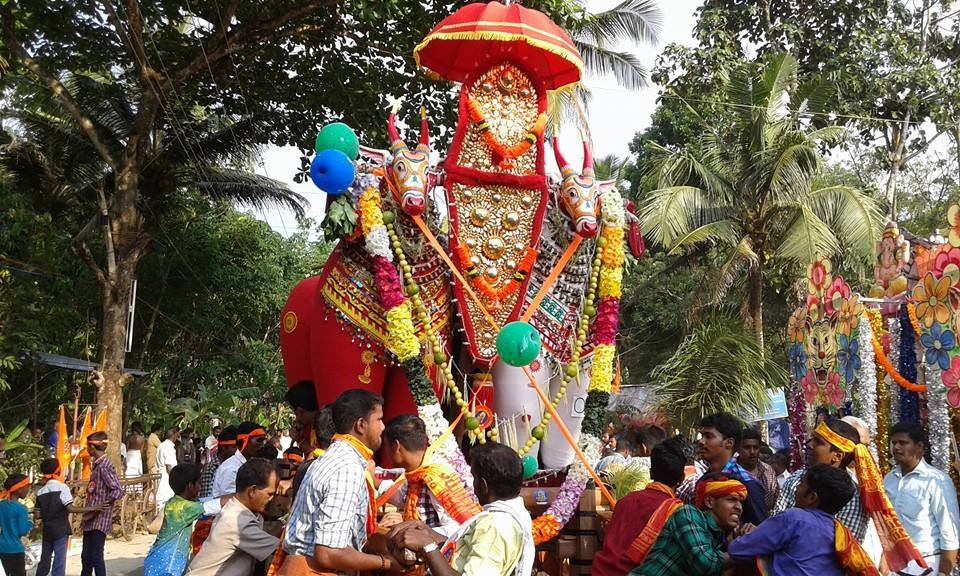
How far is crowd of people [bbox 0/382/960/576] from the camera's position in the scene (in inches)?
155

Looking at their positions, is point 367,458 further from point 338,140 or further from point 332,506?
point 338,140

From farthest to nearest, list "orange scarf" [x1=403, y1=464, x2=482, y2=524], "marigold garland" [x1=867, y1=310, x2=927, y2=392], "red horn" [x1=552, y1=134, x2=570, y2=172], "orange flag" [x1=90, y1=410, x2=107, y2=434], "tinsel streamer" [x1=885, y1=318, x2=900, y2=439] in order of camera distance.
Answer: "orange flag" [x1=90, y1=410, x2=107, y2=434]
"tinsel streamer" [x1=885, y1=318, x2=900, y2=439]
"marigold garland" [x1=867, y1=310, x2=927, y2=392]
"red horn" [x1=552, y1=134, x2=570, y2=172]
"orange scarf" [x1=403, y1=464, x2=482, y2=524]

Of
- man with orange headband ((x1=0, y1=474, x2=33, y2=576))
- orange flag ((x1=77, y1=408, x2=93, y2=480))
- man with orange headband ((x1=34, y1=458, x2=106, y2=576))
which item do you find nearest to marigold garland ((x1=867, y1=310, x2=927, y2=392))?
man with orange headband ((x1=34, y1=458, x2=106, y2=576))

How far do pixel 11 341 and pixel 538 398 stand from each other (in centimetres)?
1114

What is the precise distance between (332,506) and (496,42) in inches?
180

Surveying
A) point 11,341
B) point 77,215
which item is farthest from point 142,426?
point 11,341

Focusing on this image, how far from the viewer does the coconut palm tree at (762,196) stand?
16.8 meters

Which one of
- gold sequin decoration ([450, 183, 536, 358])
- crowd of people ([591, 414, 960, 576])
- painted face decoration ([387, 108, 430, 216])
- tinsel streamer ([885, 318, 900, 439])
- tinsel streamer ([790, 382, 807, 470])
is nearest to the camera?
crowd of people ([591, 414, 960, 576])

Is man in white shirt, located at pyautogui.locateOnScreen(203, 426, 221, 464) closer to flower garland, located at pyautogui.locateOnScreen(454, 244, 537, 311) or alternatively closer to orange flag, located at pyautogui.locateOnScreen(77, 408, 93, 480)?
orange flag, located at pyautogui.locateOnScreen(77, 408, 93, 480)

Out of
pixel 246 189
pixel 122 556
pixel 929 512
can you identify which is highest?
pixel 246 189

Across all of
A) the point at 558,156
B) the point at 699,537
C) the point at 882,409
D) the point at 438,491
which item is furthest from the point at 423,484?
the point at 882,409

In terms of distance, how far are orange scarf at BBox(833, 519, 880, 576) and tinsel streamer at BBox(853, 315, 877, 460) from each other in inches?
208

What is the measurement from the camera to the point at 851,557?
4.26 m

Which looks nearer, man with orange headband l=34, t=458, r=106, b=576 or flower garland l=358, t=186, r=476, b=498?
flower garland l=358, t=186, r=476, b=498
